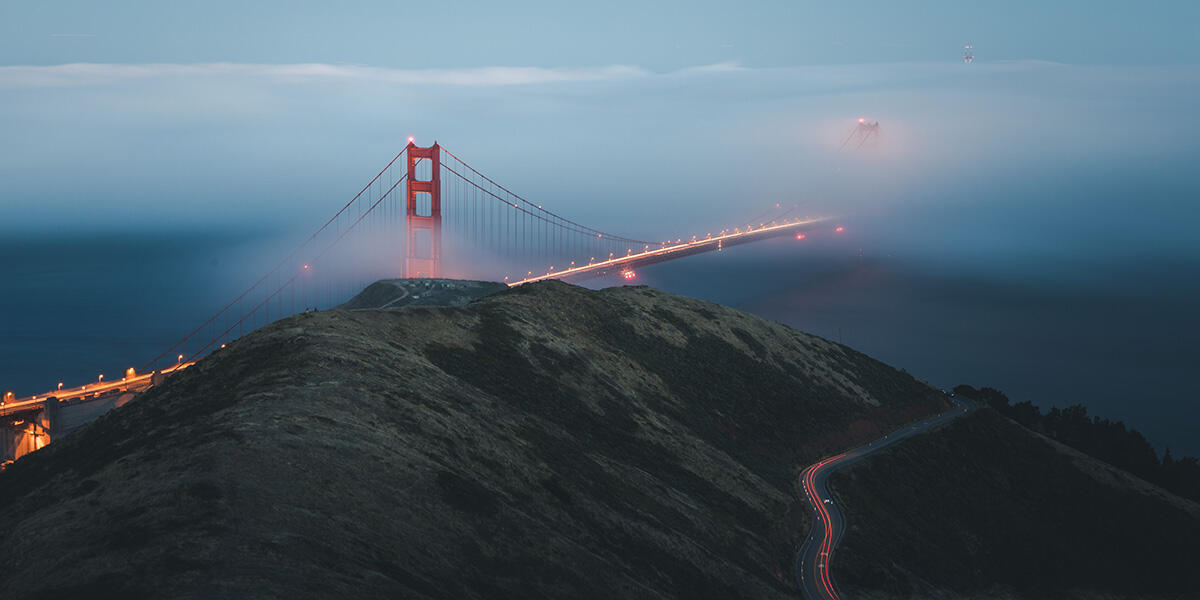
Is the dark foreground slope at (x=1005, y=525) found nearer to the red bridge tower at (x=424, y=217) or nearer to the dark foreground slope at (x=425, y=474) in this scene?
the dark foreground slope at (x=425, y=474)

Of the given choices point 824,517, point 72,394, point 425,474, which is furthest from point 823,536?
point 72,394

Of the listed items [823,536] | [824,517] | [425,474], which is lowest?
[823,536]

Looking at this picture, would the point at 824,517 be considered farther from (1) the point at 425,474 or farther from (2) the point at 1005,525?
(1) the point at 425,474

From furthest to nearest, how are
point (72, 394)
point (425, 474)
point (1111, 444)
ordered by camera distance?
point (72, 394), point (1111, 444), point (425, 474)

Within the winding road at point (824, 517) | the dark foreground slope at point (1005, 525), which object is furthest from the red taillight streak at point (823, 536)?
the dark foreground slope at point (1005, 525)

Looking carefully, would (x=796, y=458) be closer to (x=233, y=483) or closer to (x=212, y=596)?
(x=233, y=483)
